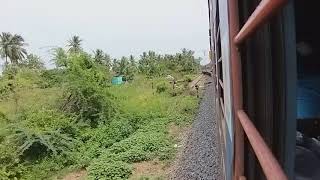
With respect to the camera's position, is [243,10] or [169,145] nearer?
[243,10]

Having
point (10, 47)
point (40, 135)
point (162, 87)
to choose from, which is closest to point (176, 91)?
point (162, 87)

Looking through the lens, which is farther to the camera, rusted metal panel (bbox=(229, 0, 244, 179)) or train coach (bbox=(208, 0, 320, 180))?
rusted metal panel (bbox=(229, 0, 244, 179))

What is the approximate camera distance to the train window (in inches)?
75.0

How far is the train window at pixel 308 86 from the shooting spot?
1.91 meters

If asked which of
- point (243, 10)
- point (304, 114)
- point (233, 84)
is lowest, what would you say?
point (304, 114)

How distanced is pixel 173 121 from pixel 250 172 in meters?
14.3

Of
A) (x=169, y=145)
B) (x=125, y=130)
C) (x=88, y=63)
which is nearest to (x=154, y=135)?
(x=169, y=145)

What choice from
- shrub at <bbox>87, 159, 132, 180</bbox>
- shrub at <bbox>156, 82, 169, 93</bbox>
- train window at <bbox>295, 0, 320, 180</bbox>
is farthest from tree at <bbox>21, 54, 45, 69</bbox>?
train window at <bbox>295, 0, 320, 180</bbox>

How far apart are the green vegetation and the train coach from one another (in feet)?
25.3

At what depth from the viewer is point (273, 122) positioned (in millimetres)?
1200

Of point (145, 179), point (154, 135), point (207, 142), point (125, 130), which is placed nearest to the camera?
point (145, 179)

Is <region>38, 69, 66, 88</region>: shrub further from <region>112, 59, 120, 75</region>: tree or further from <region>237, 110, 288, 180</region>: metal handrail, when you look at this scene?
<region>112, 59, 120, 75</region>: tree

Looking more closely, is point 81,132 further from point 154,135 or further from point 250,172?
point 250,172

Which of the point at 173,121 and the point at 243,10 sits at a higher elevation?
Answer: the point at 243,10
